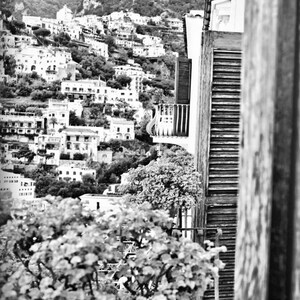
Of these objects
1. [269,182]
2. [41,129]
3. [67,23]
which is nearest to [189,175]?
[269,182]

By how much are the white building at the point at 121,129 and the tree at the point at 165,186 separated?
7.04 meters

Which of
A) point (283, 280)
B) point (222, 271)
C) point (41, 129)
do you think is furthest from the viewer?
point (41, 129)

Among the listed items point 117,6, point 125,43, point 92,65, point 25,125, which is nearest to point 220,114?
point 25,125

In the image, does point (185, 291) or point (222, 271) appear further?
point (222, 271)

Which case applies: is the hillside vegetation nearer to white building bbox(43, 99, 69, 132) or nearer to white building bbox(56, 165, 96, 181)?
white building bbox(43, 99, 69, 132)

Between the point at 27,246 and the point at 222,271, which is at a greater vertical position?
the point at 27,246

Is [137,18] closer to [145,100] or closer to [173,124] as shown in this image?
[145,100]

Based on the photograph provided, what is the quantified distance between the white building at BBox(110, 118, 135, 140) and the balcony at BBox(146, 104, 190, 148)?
5.52 m

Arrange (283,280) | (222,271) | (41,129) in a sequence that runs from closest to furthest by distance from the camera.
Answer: (283,280) < (222,271) < (41,129)

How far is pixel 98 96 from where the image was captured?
1085 cm

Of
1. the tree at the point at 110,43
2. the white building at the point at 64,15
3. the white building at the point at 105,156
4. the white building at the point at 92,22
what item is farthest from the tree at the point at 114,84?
the white building at the point at 64,15

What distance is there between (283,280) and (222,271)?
234cm

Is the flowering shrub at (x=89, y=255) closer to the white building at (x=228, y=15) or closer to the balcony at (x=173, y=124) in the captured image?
the white building at (x=228, y=15)

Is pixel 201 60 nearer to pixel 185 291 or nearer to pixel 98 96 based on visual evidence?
pixel 185 291
